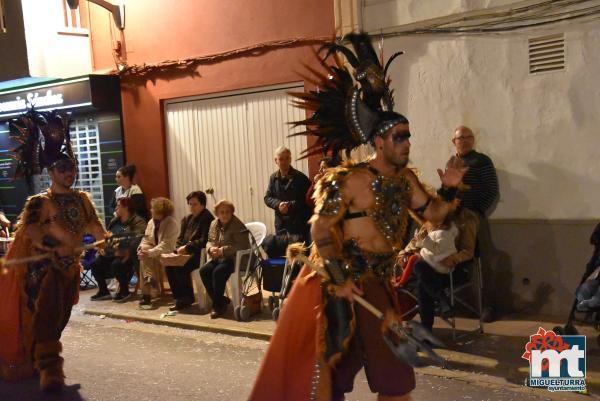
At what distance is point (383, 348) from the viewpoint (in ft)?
14.3

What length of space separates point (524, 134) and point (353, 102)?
367cm

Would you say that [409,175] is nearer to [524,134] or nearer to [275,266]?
[524,134]

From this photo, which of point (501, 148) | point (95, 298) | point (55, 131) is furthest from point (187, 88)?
point (501, 148)

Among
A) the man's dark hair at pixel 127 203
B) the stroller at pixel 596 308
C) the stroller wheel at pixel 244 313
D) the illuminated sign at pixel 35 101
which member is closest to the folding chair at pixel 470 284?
the stroller at pixel 596 308

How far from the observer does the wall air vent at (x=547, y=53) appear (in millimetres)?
7410

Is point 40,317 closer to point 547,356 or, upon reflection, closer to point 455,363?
point 455,363

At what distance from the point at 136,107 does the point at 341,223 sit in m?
8.14

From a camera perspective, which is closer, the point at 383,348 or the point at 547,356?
the point at 383,348

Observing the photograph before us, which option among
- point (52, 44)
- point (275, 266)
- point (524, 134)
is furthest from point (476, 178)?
point (52, 44)

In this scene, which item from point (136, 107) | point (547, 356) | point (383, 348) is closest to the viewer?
point (383, 348)

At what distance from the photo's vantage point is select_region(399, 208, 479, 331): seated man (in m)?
6.73

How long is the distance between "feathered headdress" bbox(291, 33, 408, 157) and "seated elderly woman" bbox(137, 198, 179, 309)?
16.2ft

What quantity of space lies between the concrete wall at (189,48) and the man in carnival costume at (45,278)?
406cm

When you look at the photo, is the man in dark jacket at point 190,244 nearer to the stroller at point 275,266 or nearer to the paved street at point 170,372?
the paved street at point 170,372
